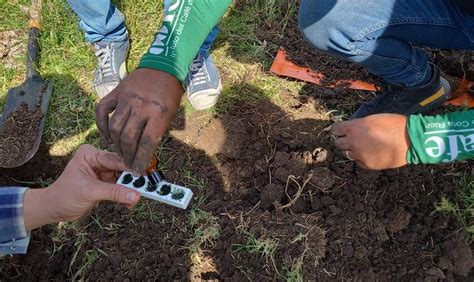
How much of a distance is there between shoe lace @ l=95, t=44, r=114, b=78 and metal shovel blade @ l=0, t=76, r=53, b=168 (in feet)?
1.02

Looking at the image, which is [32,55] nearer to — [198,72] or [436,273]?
[198,72]

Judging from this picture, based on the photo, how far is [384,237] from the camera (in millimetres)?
1732

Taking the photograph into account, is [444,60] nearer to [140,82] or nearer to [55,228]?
[140,82]

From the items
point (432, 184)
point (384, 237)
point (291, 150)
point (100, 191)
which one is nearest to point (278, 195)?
point (291, 150)

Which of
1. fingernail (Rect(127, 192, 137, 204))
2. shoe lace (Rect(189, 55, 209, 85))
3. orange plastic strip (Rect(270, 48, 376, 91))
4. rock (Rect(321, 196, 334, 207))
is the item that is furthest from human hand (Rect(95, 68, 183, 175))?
orange plastic strip (Rect(270, 48, 376, 91))

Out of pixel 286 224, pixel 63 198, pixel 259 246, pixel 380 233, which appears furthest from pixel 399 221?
pixel 63 198

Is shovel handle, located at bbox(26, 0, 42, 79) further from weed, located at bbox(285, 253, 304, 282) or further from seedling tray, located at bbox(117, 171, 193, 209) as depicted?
weed, located at bbox(285, 253, 304, 282)

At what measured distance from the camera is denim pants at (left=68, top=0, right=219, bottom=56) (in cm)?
215

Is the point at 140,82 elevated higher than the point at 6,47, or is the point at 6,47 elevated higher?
the point at 140,82

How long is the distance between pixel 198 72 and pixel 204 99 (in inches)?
6.0

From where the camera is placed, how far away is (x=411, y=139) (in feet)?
4.49

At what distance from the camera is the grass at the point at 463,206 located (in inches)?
69.4

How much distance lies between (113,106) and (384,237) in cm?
111

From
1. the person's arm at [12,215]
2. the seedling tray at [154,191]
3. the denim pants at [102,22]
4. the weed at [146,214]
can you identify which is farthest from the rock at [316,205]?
the person's arm at [12,215]
